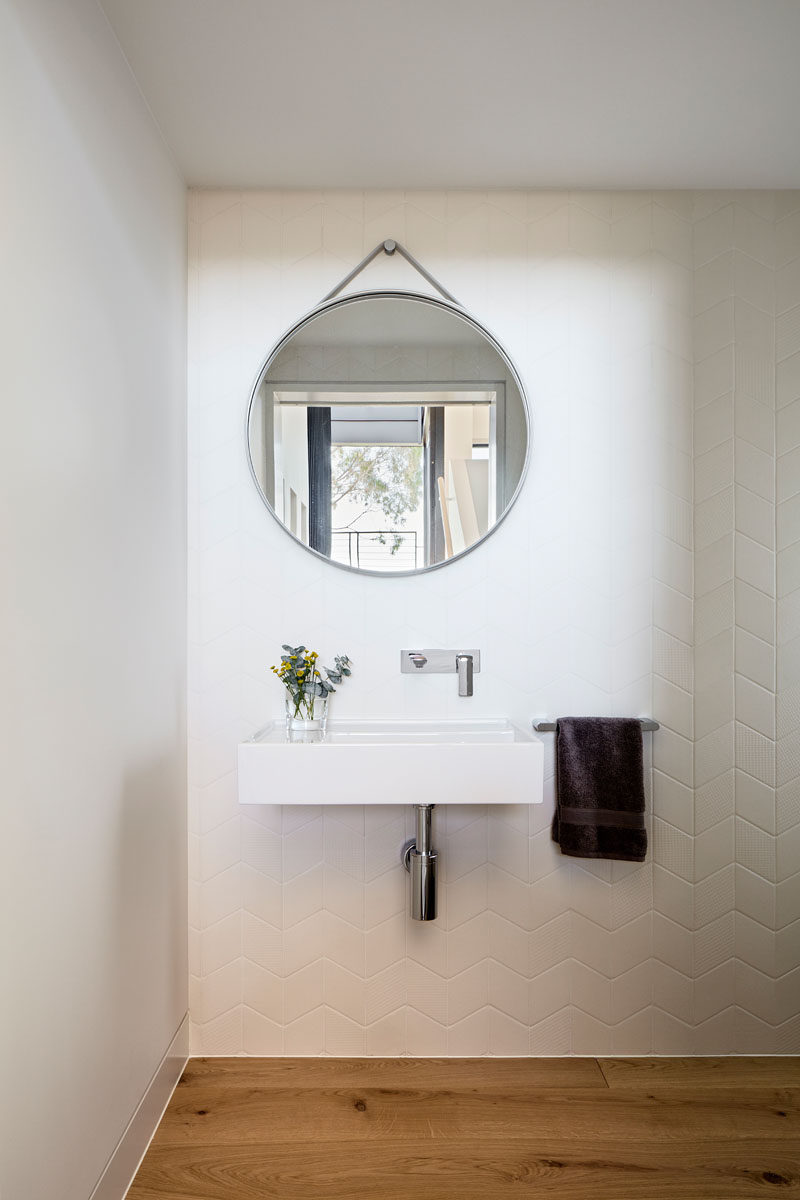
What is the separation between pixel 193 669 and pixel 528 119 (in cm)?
168

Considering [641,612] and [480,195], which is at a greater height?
[480,195]

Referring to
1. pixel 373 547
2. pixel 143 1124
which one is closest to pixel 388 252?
pixel 373 547

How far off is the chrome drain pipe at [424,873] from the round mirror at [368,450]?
69 cm

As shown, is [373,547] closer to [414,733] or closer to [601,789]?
[414,733]

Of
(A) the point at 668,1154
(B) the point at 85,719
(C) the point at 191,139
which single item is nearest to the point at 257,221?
(C) the point at 191,139

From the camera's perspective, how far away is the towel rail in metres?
2.24

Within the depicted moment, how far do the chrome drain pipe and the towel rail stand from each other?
0.39m

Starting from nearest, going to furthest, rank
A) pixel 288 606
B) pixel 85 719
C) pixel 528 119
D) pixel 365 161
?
pixel 85 719, pixel 528 119, pixel 365 161, pixel 288 606

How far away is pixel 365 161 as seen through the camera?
2139 mm

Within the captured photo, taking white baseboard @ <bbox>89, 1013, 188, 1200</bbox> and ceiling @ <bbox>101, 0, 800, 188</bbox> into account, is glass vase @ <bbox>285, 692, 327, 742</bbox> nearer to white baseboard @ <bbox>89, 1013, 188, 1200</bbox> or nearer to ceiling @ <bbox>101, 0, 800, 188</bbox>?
white baseboard @ <bbox>89, 1013, 188, 1200</bbox>

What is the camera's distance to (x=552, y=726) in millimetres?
2250

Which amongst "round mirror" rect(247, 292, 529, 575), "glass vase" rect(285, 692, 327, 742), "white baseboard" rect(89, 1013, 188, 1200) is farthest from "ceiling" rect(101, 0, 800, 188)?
"white baseboard" rect(89, 1013, 188, 1200)

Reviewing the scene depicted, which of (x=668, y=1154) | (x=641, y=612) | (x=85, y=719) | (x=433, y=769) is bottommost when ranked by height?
(x=668, y=1154)

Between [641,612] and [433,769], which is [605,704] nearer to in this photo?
[641,612]
